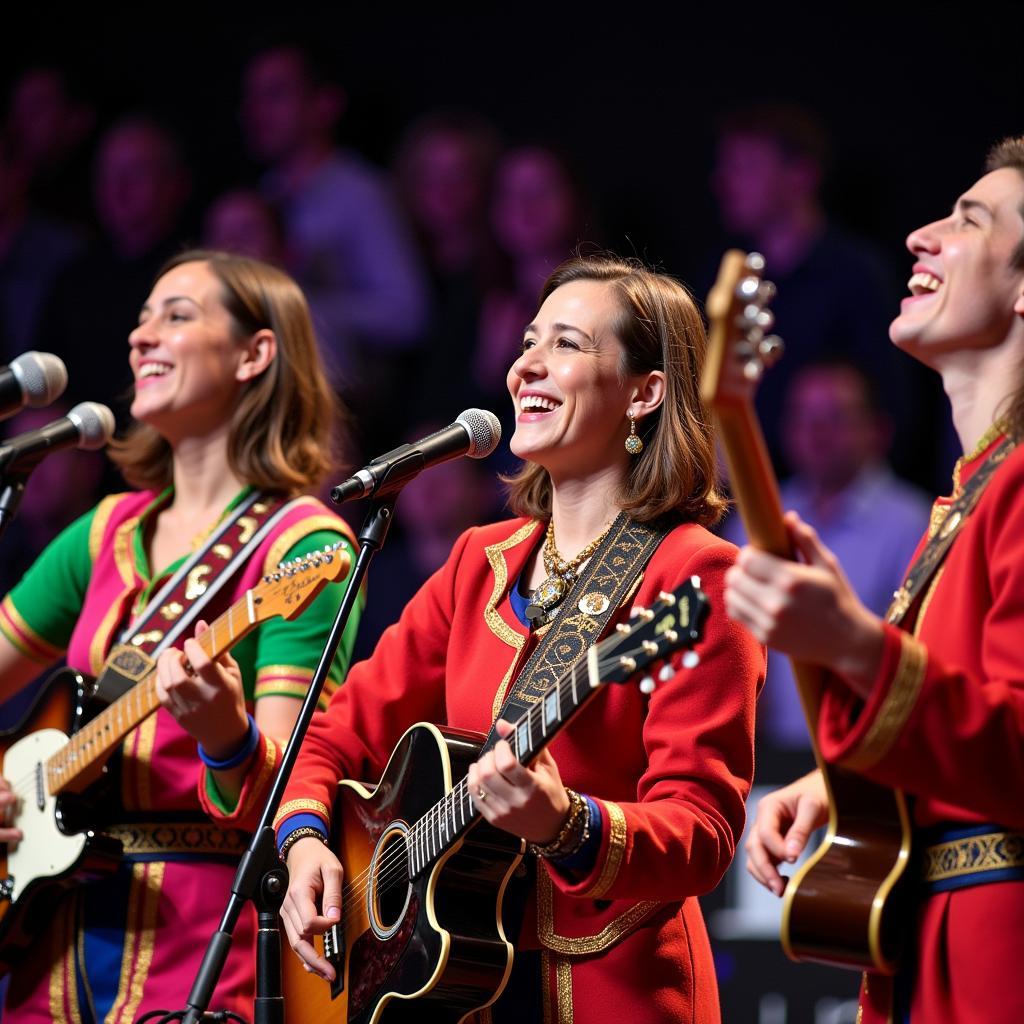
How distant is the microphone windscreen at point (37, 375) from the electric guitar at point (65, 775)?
22.1 inches

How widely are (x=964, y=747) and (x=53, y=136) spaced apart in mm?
5716

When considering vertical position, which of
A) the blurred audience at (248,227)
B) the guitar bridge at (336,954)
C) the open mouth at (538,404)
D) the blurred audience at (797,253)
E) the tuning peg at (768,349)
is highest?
the blurred audience at (248,227)

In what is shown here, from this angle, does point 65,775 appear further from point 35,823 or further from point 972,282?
point 972,282

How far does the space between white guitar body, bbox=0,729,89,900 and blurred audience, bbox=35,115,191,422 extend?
3170mm

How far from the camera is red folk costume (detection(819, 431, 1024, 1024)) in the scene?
1756 millimetres

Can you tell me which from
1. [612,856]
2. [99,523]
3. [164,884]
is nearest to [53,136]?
[99,523]

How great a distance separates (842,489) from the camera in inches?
212

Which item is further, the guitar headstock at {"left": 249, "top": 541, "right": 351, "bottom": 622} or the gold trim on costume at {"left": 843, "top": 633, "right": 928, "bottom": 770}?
the guitar headstock at {"left": 249, "top": 541, "right": 351, "bottom": 622}

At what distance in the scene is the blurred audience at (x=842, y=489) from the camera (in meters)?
5.22

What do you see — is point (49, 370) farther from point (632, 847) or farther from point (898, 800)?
point (898, 800)

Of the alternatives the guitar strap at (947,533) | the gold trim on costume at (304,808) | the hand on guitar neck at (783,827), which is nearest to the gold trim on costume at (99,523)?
the gold trim on costume at (304,808)

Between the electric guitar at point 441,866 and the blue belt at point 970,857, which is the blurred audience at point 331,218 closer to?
the electric guitar at point 441,866

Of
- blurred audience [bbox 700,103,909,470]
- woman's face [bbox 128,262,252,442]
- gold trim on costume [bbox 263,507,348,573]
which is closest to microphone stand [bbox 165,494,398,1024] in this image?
gold trim on costume [bbox 263,507,348,573]

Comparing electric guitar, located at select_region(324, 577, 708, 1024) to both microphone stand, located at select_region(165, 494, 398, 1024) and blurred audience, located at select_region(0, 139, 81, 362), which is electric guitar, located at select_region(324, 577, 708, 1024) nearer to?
microphone stand, located at select_region(165, 494, 398, 1024)
